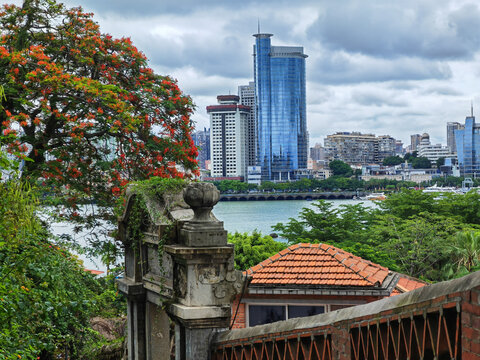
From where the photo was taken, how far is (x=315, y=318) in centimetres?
495

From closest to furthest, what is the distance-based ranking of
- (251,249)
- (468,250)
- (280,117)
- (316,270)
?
(316,270)
(251,249)
(468,250)
(280,117)

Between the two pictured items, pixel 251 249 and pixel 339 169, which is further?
pixel 339 169

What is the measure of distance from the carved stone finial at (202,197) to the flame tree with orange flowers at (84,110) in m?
5.54

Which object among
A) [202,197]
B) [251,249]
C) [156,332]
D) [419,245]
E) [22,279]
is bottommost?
[419,245]

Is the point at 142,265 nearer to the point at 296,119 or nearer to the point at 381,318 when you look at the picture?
the point at 381,318

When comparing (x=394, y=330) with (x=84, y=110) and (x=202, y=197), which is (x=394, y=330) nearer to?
(x=202, y=197)

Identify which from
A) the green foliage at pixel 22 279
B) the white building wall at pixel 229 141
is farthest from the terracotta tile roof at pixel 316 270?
the white building wall at pixel 229 141

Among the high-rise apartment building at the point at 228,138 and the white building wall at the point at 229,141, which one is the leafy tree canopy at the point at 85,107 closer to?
the high-rise apartment building at the point at 228,138

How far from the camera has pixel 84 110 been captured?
39.6 ft

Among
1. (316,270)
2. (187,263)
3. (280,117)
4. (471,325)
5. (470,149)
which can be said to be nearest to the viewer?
(471,325)

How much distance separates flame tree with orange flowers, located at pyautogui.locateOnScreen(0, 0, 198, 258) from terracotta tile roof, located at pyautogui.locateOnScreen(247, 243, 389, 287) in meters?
2.93

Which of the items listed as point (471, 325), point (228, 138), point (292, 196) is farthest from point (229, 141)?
point (471, 325)

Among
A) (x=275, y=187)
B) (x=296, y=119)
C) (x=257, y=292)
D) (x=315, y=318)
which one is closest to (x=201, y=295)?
(x=315, y=318)

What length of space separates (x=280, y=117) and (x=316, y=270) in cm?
16388
